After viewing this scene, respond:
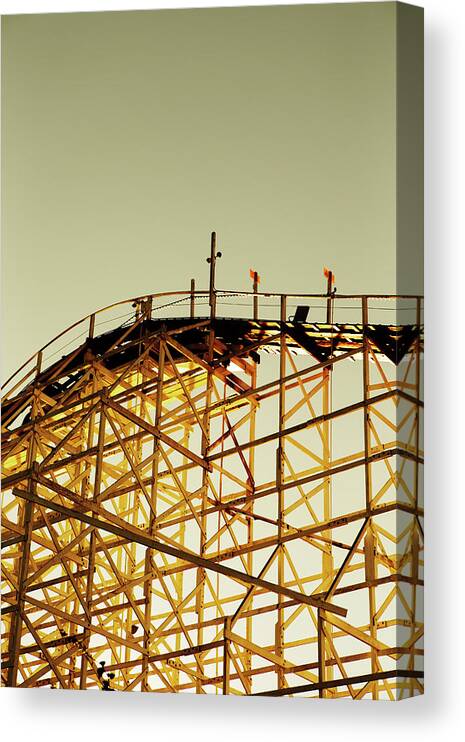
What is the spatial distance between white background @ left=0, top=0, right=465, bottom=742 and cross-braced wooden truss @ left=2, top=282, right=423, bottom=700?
0.11 metres

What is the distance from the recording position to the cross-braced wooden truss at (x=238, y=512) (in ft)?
21.5

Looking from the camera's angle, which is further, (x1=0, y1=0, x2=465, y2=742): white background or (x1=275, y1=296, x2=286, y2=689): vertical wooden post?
(x1=275, y1=296, x2=286, y2=689): vertical wooden post

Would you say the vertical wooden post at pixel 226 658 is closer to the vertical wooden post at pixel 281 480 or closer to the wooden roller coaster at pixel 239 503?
the wooden roller coaster at pixel 239 503

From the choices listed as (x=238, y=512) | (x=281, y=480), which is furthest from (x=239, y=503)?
(x=281, y=480)

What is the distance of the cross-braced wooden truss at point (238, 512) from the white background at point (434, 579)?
112 mm

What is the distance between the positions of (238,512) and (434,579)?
4.45ft

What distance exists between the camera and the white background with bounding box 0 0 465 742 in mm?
6457

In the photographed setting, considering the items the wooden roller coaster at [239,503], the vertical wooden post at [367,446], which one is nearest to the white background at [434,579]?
the wooden roller coaster at [239,503]

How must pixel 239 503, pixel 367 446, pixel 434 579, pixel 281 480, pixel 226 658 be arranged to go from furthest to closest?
pixel 239 503 < pixel 281 480 < pixel 226 658 < pixel 367 446 < pixel 434 579

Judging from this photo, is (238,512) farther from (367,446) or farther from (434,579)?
(434,579)

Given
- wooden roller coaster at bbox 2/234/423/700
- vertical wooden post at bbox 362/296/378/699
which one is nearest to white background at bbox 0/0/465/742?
wooden roller coaster at bbox 2/234/423/700

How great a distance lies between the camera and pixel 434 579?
648 cm

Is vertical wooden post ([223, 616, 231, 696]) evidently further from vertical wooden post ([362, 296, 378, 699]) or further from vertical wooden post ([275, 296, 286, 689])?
vertical wooden post ([362, 296, 378, 699])

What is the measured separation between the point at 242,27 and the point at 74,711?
3.97 m
